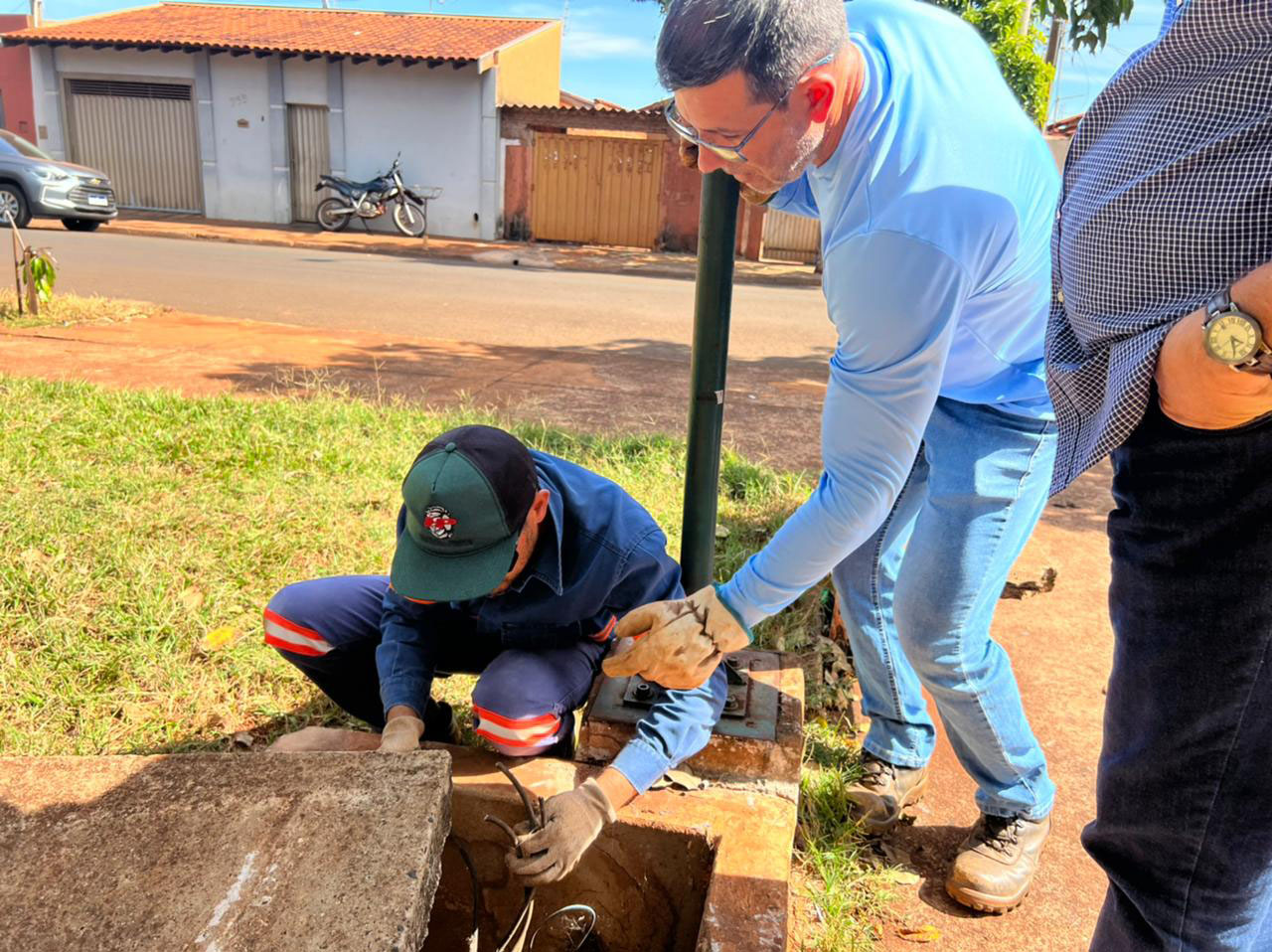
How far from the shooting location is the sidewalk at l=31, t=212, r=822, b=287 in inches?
601

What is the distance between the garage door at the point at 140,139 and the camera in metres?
19.7

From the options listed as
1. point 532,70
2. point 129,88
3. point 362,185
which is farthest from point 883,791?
point 129,88

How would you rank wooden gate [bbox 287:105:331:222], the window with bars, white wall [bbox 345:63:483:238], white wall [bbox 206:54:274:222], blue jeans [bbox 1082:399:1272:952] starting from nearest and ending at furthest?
blue jeans [bbox 1082:399:1272:952] < white wall [bbox 345:63:483:238] < white wall [bbox 206:54:274:222] < wooden gate [bbox 287:105:331:222] < the window with bars

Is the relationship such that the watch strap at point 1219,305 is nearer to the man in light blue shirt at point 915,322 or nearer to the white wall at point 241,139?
the man in light blue shirt at point 915,322

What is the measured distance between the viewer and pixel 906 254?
1.50 metres

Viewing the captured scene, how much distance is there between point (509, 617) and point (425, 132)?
18096 millimetres

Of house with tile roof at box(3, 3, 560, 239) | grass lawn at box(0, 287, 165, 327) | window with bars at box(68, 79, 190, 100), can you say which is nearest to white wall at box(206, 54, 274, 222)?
house with tile roof at box(3, 3, 560, 239)

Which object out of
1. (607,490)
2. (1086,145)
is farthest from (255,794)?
(1086,145)

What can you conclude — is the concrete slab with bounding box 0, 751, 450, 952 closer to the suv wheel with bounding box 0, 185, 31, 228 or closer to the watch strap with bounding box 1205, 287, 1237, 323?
the watch strap with bounding box 1205, 287, 1237, 323

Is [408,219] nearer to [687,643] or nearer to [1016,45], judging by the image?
[1016,45]

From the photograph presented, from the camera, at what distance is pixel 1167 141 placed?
3.85ft

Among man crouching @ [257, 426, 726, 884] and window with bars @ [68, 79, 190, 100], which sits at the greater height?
window with bars @ [68, 79, 190, 100]

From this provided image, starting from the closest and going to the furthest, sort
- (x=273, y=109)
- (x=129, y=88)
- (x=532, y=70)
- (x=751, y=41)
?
(x=751, y=41) < (x=273, y=109) < (x=129, y=88) < (x=532, y=70)

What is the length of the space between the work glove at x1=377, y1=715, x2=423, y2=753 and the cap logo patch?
421mm
